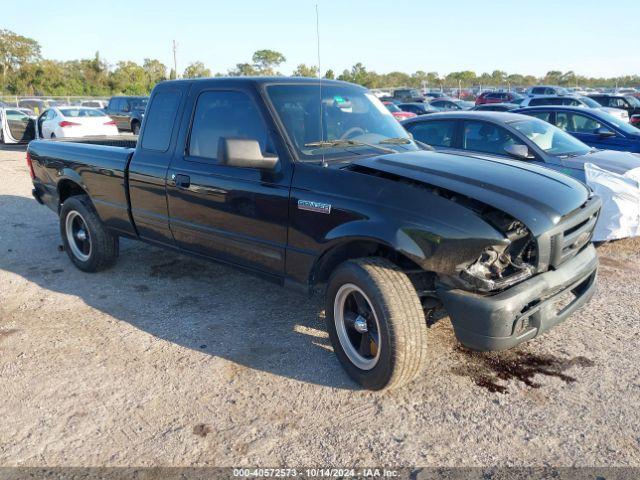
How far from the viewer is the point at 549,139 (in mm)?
6719

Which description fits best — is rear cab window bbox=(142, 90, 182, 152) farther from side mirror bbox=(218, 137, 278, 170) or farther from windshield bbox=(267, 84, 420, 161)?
side mirror bbox=(218, 137, 278, 170)

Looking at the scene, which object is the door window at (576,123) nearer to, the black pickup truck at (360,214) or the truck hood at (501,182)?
the black pickup truck at (360,214)

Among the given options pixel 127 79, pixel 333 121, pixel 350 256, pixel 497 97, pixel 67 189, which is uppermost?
pixel 127 79

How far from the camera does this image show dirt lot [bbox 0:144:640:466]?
279 centimetres

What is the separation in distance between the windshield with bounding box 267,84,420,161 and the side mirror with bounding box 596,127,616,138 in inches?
204

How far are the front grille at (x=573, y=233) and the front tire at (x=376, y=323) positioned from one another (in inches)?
32.6

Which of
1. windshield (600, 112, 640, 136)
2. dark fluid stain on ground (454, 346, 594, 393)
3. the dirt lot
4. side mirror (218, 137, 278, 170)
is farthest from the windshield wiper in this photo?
windshield (600, 112, 640, 136)

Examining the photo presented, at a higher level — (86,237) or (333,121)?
(333,121)

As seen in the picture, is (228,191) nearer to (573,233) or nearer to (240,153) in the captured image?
(240,153)

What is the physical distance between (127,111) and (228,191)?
71.4ft

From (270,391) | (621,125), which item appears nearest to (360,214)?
(270,391)

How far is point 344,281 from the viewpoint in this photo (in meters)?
3.29

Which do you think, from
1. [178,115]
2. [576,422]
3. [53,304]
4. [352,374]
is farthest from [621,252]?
[53,304]

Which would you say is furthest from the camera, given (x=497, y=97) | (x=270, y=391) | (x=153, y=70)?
(x=153, y=70)
